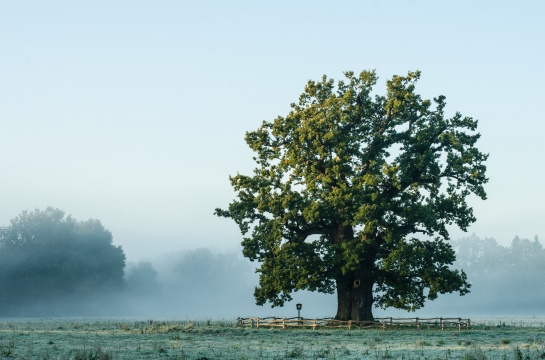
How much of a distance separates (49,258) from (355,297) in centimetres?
7895

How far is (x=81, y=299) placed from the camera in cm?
13362

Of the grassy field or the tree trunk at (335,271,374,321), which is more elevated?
the tree trunk at (335,271,374,321)

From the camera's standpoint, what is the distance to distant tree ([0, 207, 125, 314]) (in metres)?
122

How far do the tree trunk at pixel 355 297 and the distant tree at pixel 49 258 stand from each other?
251 feet

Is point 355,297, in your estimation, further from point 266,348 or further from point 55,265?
point 55,265

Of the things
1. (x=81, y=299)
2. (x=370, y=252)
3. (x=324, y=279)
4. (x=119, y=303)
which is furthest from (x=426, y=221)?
(x=119, y=303)

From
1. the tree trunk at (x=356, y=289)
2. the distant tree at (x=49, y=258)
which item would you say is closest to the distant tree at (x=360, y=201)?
the tree trunk at (x=356, y=289)

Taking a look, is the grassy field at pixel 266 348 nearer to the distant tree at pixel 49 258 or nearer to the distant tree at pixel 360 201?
the distant tree at pixel 360 201

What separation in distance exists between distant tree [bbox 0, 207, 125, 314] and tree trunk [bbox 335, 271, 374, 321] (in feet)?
251

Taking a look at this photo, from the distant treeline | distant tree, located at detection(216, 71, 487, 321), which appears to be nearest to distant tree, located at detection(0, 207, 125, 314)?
the distant treeline

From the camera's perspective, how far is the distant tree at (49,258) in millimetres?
122062

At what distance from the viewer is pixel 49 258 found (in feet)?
405

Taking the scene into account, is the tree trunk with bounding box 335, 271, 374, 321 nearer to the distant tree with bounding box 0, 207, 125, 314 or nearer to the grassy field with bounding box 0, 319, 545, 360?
the grassy field with bounding box 0, 319, 545, 360

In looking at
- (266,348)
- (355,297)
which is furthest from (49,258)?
(266,348)
